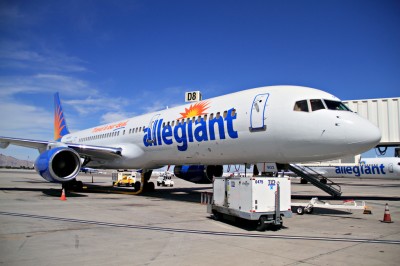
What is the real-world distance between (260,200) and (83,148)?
505 inches

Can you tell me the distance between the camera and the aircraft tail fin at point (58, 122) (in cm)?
3225

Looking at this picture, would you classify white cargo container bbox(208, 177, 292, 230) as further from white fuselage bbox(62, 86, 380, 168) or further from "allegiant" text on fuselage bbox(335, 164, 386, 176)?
"allegiant" text on fuselage bbox(335, 164, 386, 176)

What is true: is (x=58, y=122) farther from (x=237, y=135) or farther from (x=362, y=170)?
(x=362, y=170)

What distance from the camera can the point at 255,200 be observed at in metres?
8.97

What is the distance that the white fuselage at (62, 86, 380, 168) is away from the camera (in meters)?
10.8

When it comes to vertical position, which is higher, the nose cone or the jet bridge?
the jet bridge

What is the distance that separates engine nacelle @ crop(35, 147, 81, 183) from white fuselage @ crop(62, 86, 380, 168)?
352 centimetres

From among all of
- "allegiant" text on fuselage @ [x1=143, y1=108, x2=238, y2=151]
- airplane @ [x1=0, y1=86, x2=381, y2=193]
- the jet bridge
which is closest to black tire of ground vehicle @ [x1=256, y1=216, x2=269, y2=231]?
airplane @ [x1=0, y1=86, x2=381, y2=193]

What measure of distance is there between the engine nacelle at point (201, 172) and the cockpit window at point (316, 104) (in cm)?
830

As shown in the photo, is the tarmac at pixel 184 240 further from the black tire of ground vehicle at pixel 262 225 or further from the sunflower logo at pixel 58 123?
the sunflower logo at pixel 58 123

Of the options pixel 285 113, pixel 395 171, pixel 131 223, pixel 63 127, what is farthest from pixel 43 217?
pixel 395 171

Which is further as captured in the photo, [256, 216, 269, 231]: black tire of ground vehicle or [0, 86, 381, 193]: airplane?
[0, 86, 381, 193]: airplane

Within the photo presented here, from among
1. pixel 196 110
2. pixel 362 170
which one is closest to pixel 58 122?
pixel 196 110

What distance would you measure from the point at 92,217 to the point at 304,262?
22.6 feet
